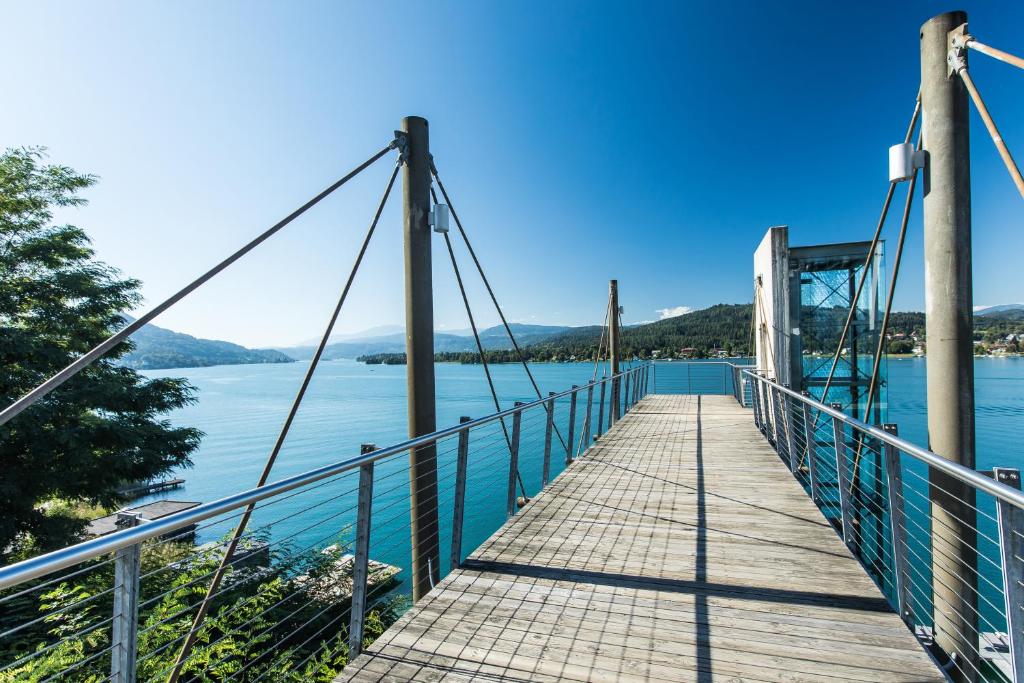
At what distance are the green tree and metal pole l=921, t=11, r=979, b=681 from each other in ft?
41.1

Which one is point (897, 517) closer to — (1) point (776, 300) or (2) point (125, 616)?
(2) point (125, 616)

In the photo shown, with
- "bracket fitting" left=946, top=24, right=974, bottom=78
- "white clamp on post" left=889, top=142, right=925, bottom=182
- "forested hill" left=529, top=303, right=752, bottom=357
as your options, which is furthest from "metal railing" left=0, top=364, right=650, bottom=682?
"forested hill" left=529, top=303, right=752, bottom=357

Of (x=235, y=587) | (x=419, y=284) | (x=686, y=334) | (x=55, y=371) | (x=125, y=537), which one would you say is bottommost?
(x=235, y=587)

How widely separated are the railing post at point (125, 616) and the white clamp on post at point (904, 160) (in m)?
4.74

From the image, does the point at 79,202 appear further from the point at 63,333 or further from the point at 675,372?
the point at 675,372

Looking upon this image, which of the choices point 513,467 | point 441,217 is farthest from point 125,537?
point 441,217

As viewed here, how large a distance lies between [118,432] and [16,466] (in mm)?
1577

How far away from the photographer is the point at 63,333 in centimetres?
1022

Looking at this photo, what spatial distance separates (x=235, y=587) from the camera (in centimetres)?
833

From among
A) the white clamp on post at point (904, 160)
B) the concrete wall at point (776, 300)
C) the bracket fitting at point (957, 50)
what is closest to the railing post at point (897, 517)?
the white clamp on post at point (904, 160)

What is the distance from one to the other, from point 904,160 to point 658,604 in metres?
3.47

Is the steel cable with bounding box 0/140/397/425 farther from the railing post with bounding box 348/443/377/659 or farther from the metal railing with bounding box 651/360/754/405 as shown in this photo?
the metal railing with bounding box 651/360/754/405

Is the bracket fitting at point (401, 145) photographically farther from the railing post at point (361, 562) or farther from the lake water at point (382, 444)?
the railing post at point (361, 562)

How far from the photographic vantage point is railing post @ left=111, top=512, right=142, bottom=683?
53.0 inches
